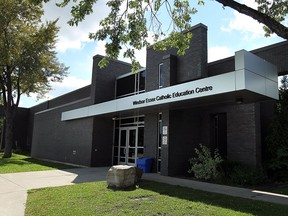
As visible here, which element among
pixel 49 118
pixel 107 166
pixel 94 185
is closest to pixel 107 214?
pixel 94 185

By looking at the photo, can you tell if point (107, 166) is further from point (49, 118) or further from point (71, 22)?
point (71, 22)

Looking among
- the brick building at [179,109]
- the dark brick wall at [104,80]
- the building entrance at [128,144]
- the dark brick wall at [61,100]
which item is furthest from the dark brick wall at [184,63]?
the dark brick wall at [61,100]

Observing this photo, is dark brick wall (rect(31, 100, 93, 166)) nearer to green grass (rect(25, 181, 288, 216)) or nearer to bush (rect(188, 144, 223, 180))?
bush (rect(188, 144, 223, 180))

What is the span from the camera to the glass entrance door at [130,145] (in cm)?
1840

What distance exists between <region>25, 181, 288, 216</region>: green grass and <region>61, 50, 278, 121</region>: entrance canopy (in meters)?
3.81

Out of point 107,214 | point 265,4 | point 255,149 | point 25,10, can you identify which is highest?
point 25,10

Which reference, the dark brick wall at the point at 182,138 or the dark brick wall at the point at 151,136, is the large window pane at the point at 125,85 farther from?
the dark brick wall at the point at 182,138

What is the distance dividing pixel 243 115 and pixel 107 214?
925 centimetres

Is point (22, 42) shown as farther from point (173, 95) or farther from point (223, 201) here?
→ point (223, 201)

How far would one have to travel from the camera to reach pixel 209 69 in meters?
15.8

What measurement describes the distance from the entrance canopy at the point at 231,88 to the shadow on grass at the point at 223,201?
3.74m

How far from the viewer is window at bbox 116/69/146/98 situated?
19328mm

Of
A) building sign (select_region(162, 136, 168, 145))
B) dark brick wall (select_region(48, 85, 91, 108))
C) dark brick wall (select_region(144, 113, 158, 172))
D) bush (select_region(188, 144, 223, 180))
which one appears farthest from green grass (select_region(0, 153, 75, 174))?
bush (select_region(188, 144, 223, 180))

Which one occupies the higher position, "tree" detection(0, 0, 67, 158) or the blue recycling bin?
"tree" detection(0, 0, 67, 158)
